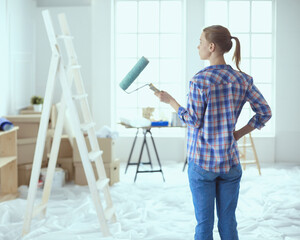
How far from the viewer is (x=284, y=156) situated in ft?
23.8

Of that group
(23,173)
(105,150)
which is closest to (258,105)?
(105,150)

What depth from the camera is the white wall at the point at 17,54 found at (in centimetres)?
576

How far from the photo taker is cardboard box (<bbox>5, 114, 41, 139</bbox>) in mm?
5473

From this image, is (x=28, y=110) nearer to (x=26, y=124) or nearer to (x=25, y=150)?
(x=26, y=124)

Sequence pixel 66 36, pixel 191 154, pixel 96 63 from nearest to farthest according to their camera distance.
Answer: pixel 191 154
pixel 66 36
pixel 96 63

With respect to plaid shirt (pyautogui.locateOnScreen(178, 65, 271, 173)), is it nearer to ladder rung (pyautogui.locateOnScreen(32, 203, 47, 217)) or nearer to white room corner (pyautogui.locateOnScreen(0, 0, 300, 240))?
ladder rung (pyautogui.locateOnScreen(32, 203, 47, 217))

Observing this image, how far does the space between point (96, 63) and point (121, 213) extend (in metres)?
3.25

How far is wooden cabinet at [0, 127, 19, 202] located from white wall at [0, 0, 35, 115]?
73cm

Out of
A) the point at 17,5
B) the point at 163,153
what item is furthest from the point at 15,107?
the point at 163,153

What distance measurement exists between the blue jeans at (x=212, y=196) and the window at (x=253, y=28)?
16.5 ft

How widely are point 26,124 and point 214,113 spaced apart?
3.63 meters

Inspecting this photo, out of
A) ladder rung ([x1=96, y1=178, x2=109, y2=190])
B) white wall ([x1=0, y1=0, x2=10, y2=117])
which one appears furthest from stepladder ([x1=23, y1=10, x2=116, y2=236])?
white wall ([x1=0, y1=0, x2=10, y2=117])

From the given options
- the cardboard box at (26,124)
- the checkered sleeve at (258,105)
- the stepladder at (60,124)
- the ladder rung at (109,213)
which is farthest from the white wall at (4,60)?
the checkered sleeve at (258,105)

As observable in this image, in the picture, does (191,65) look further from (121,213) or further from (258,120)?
(258,120)
